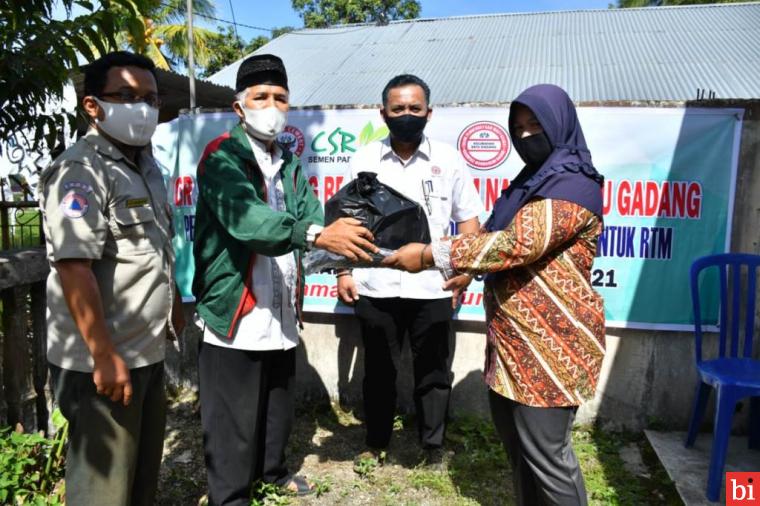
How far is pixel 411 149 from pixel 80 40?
63.8 inches

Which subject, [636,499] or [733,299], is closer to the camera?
[636,499]

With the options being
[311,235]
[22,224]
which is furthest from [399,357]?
[22,224]

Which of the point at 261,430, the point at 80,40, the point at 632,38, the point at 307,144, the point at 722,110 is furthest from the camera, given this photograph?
the point at 632,38

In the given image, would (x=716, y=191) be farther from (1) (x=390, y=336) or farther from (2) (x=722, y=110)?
(1) (x=390, y=336)

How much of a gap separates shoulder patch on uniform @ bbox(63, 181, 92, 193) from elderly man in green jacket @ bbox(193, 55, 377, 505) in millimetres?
505

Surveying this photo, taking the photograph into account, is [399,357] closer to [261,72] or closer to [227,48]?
[261,72]

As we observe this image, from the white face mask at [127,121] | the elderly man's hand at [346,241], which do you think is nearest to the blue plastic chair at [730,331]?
the elderly man's hand at [346,241]

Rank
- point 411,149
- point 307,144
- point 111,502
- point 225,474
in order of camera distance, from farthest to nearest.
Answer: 1. point 307,144
2. point 411,149
3. point 225,474
4. point 111,502

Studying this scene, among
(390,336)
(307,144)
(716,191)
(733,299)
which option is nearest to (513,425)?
(390,336)

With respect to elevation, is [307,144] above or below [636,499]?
above

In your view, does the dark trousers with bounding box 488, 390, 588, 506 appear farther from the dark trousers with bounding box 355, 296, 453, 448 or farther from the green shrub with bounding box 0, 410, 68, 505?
the green shrub with bounding box 0, 410, 68, 505

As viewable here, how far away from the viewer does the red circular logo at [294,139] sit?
3811mm

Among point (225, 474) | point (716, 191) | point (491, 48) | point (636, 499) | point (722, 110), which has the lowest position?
point (636, 499)

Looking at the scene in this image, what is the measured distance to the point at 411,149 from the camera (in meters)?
3.04
